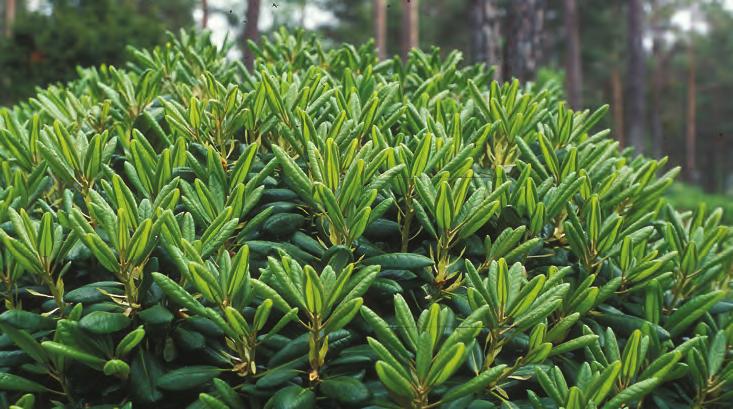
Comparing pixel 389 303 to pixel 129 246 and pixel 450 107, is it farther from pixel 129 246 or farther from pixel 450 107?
pixel 450 107

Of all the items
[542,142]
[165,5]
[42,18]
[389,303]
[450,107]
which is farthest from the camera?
[165,5]

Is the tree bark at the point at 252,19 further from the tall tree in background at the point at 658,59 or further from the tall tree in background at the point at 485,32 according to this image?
the tall tree in background at the point at 658,59

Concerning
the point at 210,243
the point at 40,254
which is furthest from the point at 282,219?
the point at 40,254

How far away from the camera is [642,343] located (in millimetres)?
1879

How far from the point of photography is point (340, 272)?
6.21 ft

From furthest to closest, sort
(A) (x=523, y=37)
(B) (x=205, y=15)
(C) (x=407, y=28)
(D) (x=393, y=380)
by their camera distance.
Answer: (C) (x=407, y=28)
(A) (x=523, y=37)
(B) (x=205, y=15)
(D) (x=393, y=380)

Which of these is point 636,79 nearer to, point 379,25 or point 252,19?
point 379,25

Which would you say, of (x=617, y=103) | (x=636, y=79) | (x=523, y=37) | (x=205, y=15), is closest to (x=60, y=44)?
(x=523, y=37)

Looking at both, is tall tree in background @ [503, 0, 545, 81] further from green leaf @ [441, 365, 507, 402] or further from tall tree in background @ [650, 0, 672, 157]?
tall tree in background @ [650, 0, 672, 157]

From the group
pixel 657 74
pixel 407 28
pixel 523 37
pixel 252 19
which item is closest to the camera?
pixel 252 19

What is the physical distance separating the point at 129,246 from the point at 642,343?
1.33 metres

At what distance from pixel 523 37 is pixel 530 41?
4.7 inches

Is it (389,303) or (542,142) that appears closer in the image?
(389,303)

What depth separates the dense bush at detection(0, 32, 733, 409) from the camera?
5.65 feet
